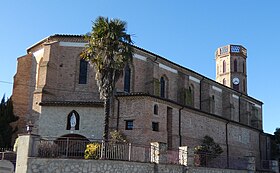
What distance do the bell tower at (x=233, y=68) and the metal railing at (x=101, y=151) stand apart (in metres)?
43.3

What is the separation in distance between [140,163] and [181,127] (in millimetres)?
12319

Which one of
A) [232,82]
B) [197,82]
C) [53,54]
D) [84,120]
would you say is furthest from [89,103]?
[232,82]

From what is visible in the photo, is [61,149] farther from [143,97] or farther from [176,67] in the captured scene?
[176,67]

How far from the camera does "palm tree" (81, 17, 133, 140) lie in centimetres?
2481

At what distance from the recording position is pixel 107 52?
81.5ft

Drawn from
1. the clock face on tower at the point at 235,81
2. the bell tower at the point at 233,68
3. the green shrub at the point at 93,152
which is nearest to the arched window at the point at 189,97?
the green shrub at the point at 93,152

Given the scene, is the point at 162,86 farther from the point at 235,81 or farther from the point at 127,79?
the point at 235,81

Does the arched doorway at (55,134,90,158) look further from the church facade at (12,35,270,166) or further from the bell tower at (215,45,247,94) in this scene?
the bell tower at (215,45,247,94)

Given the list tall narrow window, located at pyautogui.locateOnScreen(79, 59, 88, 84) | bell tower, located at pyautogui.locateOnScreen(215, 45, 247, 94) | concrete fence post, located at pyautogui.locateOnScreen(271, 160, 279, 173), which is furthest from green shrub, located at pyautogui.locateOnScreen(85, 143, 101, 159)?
bell tower, located at pyautogui.locateOnScreen(215, 45, 247, 94)

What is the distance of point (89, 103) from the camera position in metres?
29.5

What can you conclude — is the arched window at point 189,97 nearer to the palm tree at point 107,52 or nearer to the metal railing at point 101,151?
the palm tree at point 107,52

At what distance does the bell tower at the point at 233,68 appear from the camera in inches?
2498

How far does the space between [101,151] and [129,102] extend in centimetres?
942

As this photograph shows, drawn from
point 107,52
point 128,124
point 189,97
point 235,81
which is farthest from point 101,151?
point 235,81
